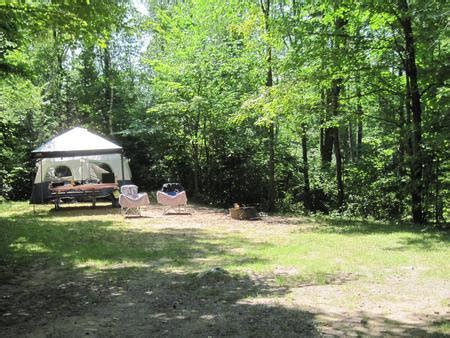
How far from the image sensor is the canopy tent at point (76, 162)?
14.6 meters

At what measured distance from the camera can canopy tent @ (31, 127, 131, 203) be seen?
1461 centimetres

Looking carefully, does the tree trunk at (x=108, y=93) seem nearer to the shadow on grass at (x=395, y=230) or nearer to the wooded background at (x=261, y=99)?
the wooded background at (x=261, y=99)

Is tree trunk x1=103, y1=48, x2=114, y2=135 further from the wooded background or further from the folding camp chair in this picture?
the folding camp chair

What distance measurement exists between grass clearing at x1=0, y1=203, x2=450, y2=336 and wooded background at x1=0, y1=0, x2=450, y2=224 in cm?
277

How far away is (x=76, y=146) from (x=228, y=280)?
1089 cm

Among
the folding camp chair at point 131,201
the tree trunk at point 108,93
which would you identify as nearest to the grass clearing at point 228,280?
the folding camp chair at point 131,201

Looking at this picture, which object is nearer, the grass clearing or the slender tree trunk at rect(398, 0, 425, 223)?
the grass clearing

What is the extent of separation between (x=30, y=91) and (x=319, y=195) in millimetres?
10182

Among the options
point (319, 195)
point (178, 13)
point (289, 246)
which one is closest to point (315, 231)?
point (289, 246)

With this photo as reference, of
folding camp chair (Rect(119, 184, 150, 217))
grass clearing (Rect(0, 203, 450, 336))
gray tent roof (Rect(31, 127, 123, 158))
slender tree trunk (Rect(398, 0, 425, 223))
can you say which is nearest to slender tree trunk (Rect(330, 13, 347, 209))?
slender tree trunk (Rect(398, 0, 425, 223))

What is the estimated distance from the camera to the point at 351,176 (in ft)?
45.5

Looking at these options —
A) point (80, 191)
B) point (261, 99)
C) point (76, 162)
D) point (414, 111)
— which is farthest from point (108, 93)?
point (414, 111)

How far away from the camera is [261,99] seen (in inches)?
474

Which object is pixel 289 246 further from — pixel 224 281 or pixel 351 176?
pixel 351 176
